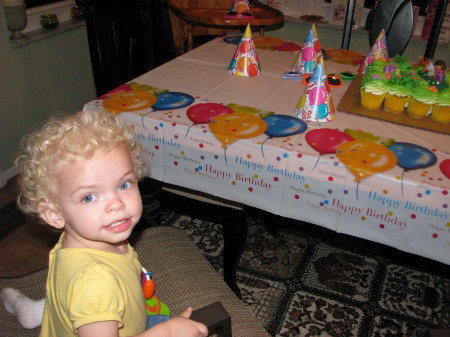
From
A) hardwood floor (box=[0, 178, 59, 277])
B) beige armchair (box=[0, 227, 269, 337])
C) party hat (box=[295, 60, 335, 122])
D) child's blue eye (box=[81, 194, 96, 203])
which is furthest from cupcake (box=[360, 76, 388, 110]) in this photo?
hardwood floor (box=[0, 178, 59, 277])

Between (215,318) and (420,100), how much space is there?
0.94 meters

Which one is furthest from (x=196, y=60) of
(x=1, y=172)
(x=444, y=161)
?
(x=1, y=172)

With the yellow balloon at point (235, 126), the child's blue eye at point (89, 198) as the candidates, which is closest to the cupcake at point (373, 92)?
the yellow balloon at point (235, 126)

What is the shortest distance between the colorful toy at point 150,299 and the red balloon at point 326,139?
56cm

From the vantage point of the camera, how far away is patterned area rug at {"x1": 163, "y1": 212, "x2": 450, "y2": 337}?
174cm

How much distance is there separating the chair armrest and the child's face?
0.22 m

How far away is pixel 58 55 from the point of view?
279 cm

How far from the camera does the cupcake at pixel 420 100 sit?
1349 millimetres

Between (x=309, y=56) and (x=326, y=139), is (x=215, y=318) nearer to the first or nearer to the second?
(x=326, y=139)

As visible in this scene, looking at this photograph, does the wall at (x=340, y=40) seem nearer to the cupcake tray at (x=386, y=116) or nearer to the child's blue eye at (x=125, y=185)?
the cupcake tray at (x=386, y=116)

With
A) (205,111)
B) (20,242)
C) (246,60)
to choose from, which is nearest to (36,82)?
(20,242)

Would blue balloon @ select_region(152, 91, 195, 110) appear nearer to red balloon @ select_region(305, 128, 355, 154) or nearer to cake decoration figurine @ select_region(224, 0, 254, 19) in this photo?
red balloon @ select_region(305, 128, 355, 154)

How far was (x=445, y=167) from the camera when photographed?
1.16m

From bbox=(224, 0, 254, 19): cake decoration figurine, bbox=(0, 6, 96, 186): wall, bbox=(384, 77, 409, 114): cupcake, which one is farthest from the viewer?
bbox=(0, 6, 96, 186): wall
